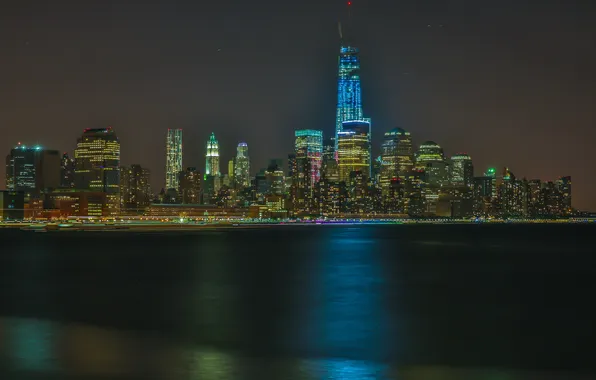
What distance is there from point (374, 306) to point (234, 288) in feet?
39.2

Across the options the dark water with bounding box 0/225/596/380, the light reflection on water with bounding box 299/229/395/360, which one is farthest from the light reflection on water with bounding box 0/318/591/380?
the light reflection on water with bounding box 299/229/395/360

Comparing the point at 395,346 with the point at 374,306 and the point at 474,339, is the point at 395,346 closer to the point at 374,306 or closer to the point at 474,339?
the point at 474,339

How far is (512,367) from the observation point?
2134 cm

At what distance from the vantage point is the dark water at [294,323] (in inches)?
831

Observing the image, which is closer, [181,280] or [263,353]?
[263,353]

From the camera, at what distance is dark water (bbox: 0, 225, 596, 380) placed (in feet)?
69.3

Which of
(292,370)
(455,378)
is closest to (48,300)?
(292,370)

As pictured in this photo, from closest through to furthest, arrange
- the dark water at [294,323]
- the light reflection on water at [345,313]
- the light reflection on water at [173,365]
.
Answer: the light reflection on water at [173,365], the dark water at [294,323], the light reflection on water at [345,313]

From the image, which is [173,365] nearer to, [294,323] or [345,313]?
[294,323]

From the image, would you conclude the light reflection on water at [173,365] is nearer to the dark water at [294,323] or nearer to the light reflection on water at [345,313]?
the dark water at [294,323]

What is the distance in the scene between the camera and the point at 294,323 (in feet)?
101

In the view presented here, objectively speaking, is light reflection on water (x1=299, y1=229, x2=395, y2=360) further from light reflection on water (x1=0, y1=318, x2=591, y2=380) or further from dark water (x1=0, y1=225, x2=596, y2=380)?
light reflection on water (x1=0, y1=318, x2=591, y2=380)

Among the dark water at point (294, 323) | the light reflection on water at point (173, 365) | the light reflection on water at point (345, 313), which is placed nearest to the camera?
the light reflection on water at point (173, 365)

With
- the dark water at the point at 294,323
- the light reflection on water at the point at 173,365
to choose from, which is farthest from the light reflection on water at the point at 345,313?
the light reflection on water at the point at 173,365
